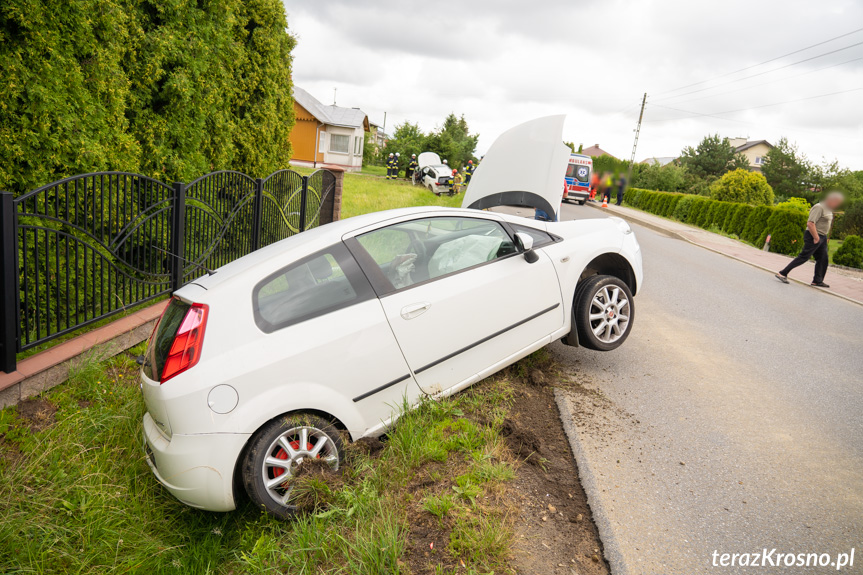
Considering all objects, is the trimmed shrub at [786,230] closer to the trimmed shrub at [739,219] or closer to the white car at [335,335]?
the trimmed shrub at [739,219]

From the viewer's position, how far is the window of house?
39.2m

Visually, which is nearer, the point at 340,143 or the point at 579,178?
the point at 579,178

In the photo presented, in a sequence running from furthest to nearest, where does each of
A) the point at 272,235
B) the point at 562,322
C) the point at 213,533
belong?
the point at 272,235, the point at 562,322, the point at 213,533

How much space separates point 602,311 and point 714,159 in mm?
62445

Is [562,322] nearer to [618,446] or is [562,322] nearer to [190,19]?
[618,446]

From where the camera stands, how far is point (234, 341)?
3062 mm

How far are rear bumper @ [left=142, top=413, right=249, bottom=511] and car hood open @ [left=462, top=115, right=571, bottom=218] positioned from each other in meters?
5.42

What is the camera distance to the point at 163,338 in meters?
3.21

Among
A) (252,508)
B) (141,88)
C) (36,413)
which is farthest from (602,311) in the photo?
(141,88)

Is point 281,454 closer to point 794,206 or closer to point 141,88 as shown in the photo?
point 141,88

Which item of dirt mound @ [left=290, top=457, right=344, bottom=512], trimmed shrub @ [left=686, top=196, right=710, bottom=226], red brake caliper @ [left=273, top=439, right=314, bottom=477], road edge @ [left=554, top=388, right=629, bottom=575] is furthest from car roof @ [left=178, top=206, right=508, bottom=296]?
trimmed shrub @ [left=686, top=196, right=710, bottom=226]

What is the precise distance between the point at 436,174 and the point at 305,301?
2672 cm

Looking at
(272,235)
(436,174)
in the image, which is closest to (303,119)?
(436,174)

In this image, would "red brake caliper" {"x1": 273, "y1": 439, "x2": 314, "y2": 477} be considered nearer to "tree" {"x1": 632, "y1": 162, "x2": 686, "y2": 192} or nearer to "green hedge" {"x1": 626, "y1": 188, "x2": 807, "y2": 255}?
"green hedge" {"x1": 626, "y1": 188, "x2": 807, "y2": 255}
